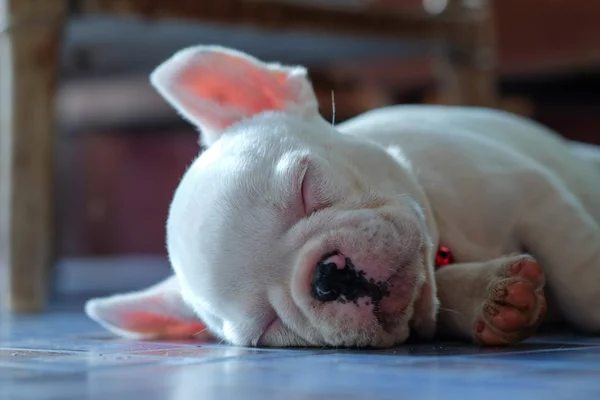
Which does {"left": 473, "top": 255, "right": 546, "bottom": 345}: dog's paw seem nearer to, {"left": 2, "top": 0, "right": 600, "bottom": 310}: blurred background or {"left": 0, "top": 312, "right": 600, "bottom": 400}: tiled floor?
{"left": 0, "top": 312, "right": 600, "bottom": 400}: tiled floor

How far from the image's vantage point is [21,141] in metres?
2.80

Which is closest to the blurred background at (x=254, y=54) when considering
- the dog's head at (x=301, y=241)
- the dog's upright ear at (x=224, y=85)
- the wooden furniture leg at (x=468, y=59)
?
the wooden furniture leg at (x=468, y=59)

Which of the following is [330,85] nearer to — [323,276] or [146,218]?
[146,218]

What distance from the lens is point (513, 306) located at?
165 centimetres

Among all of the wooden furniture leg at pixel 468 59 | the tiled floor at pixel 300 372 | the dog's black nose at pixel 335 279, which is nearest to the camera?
the tiled floor at pixel 300 372

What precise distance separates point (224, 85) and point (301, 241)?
546mm

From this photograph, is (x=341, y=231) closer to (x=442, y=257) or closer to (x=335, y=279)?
(x=335, y=279)

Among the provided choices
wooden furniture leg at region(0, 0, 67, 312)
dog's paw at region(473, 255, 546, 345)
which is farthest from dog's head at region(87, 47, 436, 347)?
wooden furniture leg at region(0, 0, 67, 312)

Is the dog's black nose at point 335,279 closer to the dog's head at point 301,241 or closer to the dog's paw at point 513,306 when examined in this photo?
the dog's head at point 301,241

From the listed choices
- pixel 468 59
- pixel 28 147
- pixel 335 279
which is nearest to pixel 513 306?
pixel 335 279

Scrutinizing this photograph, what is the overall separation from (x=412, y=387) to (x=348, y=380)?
0.33 ft

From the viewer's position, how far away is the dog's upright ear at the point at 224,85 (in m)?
2.04

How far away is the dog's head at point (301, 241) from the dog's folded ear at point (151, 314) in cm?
8

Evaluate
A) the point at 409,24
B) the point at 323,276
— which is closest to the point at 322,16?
the point at 409,24
